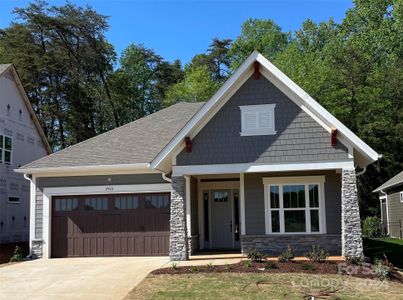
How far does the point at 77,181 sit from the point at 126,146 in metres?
2.37

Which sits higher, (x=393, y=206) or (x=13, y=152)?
(x=13, y=152)

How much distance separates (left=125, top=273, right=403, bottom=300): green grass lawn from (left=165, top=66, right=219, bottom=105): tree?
2932 cm

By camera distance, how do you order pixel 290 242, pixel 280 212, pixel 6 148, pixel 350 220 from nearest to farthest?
pixel 350 220 < pixel 290 242 < pixel 280 212 < pixel 6 148

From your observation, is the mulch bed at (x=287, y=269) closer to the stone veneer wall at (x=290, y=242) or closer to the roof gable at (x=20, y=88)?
the stone veneer wall at (x=290, y=242)

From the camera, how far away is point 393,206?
98.5 feet

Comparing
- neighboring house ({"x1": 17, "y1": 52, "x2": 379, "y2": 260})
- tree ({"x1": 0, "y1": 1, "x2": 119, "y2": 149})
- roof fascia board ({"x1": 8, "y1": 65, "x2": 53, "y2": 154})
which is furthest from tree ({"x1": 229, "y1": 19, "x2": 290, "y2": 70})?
neighboring house ({"x1": 17, "y1": 52, "x2": 379, "y2": 260})

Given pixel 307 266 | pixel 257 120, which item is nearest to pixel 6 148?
pixel 257 120

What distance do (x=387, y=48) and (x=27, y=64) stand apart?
→ 103ft

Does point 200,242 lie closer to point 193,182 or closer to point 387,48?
point 193,182

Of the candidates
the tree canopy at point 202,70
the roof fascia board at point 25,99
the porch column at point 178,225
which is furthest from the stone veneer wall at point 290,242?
the tree canopy at point 202,70

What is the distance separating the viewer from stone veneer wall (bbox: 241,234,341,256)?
15922 millimetres

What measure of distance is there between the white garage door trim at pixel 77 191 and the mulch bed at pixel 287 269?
4694 mm

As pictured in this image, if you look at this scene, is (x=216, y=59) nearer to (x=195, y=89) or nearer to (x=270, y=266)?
(x=195, y=89)

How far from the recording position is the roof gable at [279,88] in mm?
14680
